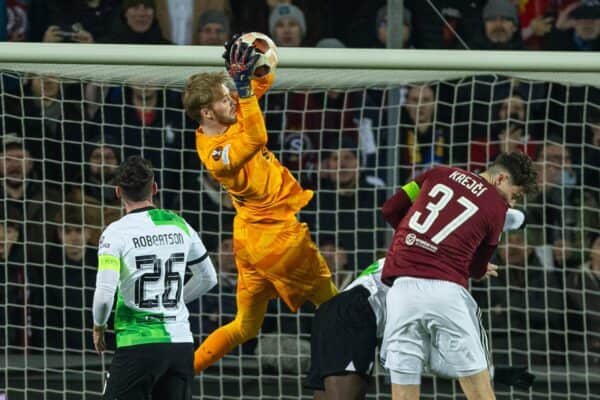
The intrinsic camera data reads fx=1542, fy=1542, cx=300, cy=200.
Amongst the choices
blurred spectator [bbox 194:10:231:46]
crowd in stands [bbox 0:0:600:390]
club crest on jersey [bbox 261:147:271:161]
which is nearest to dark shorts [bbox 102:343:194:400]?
club crest on jersey [bbox 261:147:271:161]

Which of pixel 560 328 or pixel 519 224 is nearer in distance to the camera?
pixel 519 224

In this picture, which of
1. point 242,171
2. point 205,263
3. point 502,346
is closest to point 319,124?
point 502,346

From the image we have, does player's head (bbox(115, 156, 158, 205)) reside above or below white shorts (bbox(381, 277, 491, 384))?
above

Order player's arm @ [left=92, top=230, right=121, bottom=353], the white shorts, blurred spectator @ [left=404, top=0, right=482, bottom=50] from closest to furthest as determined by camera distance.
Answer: player's arm @ [left=92, top=230, right=121, bottom=353] < the white shorts < blurred spectator @ [left=404, top=0, right=482, bottom=50]

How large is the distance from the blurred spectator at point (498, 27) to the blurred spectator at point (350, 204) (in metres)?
1.22

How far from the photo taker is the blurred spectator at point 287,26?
1023cm

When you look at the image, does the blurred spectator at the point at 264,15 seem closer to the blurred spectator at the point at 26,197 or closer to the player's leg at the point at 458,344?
the blurred spectator at the point at 26,197

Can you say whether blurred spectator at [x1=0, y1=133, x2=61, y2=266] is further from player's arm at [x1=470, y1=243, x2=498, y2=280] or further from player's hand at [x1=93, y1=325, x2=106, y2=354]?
player's arm at [x1=470, y1=243, x2=498, y2=280]

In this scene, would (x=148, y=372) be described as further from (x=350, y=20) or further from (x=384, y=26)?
(x=350, y=20)

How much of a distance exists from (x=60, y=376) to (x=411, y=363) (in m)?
3.23

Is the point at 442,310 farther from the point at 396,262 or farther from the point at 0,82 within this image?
the point at 0,82

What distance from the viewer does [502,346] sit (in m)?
9.96

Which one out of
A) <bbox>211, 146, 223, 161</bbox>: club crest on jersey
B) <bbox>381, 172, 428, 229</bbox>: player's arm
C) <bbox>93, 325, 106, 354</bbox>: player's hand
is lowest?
<bbox>93, 325, 106, 354</bbox>: player's hand

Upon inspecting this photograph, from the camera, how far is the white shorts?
23.0ft
